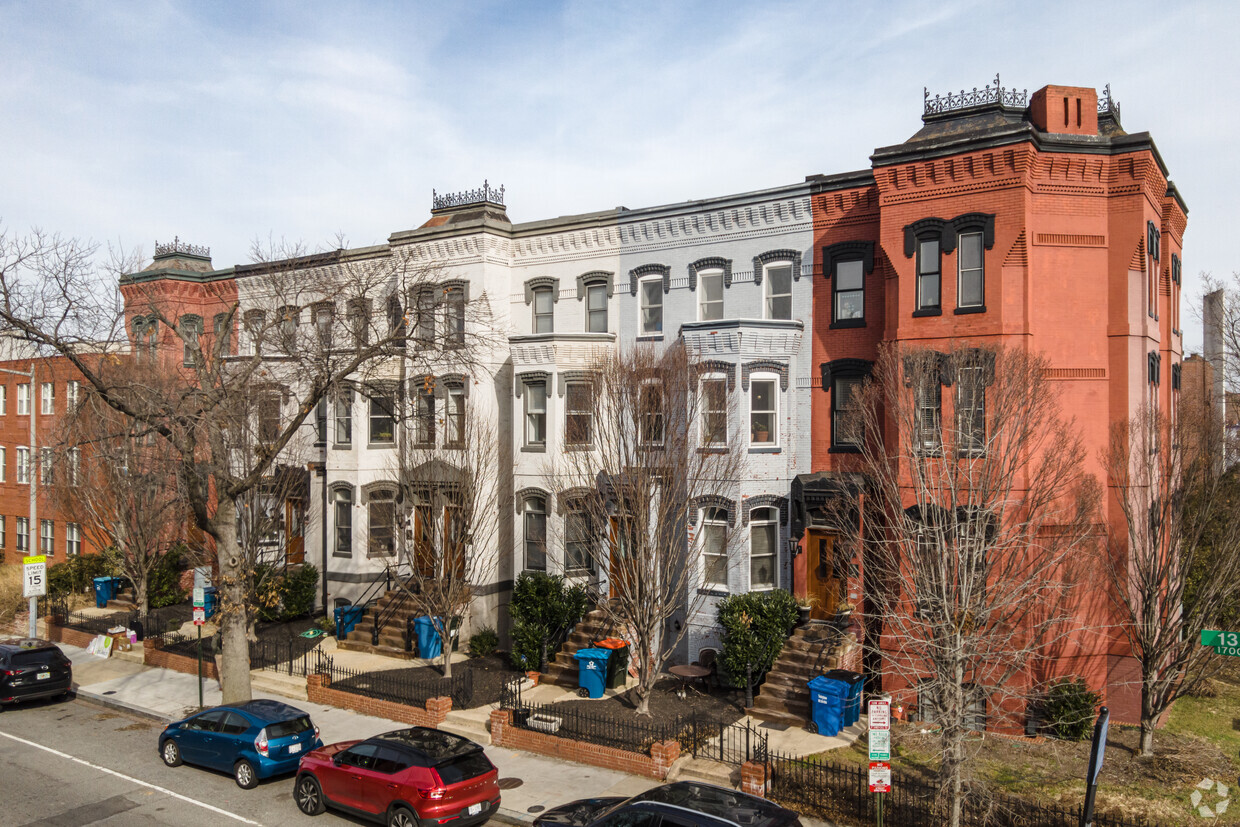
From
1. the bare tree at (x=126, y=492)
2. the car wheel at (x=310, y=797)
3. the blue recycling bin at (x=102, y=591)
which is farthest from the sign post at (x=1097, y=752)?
the blue recycling bin at (x=102, y=591)

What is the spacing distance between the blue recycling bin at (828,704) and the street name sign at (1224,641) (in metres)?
6.58

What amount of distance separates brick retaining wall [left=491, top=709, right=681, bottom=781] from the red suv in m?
2.93

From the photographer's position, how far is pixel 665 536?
19641 millimetres

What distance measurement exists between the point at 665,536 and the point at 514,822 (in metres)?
7.29

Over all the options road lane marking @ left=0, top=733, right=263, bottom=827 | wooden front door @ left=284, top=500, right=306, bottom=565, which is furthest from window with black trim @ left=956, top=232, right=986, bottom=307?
wooden front door @ left=284, top=500, right=306, bottom=565

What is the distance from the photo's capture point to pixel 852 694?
1808cm

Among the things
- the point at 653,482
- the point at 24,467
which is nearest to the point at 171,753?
the point at 653,482

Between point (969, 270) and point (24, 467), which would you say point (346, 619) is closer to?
point (969, 270)

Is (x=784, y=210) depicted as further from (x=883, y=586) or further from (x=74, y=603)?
(x=74, y=603)

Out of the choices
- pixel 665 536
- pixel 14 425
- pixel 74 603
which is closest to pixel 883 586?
pixel 665 536

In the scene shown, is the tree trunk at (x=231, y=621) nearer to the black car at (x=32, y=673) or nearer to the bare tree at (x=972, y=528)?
the black car at (x=32, y=673)

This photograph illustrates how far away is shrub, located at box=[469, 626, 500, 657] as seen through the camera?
24.8 m

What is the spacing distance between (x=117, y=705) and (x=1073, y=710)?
2307 cm

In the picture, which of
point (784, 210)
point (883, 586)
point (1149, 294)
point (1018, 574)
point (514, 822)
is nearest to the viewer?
point (514, 822)
